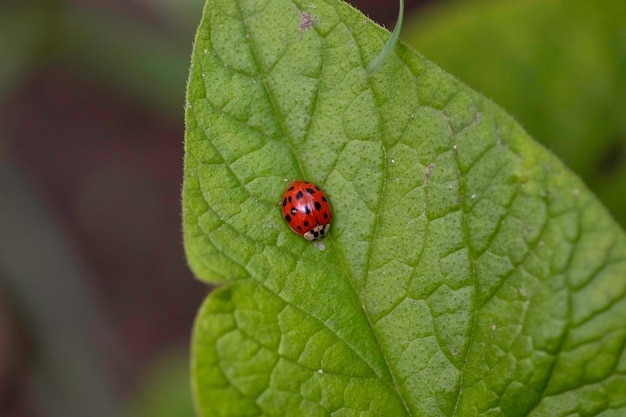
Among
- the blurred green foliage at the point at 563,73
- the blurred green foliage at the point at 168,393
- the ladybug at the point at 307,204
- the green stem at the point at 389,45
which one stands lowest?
the ladybug at the point at 307,204

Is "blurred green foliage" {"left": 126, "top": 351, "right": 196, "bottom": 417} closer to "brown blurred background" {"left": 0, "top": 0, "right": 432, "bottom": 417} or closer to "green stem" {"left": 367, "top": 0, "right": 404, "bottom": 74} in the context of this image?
"brown blurred background" {"left": 0, "top": 0, "right": 432, "bottom": 417}

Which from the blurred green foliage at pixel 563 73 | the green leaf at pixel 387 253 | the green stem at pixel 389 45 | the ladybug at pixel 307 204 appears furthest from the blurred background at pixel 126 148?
the ladybug at pixel 307 204

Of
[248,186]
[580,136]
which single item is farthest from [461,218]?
[580,136]

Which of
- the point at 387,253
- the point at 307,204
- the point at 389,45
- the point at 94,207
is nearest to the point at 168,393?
the point at 94,207

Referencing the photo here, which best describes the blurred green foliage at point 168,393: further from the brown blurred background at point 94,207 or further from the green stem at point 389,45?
the green stem at point 389,45

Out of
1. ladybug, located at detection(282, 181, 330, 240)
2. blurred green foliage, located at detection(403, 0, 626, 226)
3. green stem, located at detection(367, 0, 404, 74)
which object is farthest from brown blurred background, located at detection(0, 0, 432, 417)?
green stem, located at detection(367, 0, 404, 74)

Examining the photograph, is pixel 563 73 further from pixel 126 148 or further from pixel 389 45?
pixel 126 148
